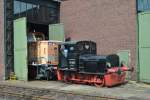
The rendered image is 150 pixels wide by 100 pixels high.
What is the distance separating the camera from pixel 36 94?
21.8 meters

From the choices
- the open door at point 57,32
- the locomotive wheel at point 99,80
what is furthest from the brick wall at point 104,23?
the locomotive wheel at point 99,80

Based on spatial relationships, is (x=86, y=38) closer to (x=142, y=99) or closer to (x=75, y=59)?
(x=75, y=59)

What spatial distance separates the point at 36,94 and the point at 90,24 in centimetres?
1088

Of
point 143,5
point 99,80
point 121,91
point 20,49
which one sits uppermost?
point 143,5

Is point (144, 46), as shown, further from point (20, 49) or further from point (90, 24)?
point (20, 49)

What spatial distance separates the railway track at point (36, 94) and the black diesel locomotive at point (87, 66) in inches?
147

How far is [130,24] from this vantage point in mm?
27547

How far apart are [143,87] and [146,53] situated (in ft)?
8.69

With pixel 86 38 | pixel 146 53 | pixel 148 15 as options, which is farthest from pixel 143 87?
pixel 86 38

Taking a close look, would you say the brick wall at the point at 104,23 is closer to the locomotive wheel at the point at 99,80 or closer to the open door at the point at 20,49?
the locomotive wheel at the point at 99,80

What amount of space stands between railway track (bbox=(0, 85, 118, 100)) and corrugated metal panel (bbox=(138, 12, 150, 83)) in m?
6.60

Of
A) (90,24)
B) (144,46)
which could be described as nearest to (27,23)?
(90,24)

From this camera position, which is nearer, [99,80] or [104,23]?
[99,80]

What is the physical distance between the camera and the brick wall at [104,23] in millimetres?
27594
